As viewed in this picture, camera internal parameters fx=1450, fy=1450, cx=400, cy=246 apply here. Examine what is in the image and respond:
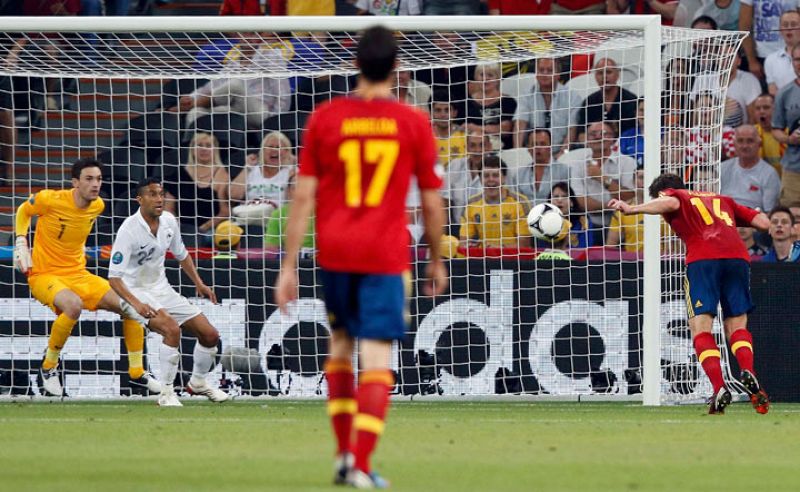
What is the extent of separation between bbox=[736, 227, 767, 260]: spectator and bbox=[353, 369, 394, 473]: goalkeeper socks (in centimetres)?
1031

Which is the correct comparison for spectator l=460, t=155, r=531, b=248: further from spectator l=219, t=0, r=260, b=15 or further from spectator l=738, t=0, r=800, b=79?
spectator l=219, t=0, r=260, b=15

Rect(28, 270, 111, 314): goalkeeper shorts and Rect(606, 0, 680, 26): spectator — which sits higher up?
Rect(606, 0, 680, 26): spectator

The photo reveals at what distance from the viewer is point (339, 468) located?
6105mm

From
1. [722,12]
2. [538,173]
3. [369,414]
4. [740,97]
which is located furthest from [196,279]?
[722,12]

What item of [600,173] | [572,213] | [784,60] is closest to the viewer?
[572,213]

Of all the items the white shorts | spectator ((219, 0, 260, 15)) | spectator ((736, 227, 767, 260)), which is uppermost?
spectator ((219, 0, 260, 15))

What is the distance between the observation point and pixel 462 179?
15117 millimetres

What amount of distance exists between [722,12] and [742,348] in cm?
646

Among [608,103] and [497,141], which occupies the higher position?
[608,103]

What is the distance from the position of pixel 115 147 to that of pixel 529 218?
482cm

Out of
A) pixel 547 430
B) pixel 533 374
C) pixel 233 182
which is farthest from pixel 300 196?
pixel 233 182

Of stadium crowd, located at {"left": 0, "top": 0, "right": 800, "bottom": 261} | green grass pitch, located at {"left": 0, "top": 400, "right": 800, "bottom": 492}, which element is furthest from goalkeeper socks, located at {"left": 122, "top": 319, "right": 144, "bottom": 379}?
stadium crowd, located at {"left": 0, "top": 0, "right": 800, "bottom": 261}

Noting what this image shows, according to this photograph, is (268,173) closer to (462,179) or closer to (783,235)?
(462,179)

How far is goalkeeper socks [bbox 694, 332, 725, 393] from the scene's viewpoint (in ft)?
39.5
